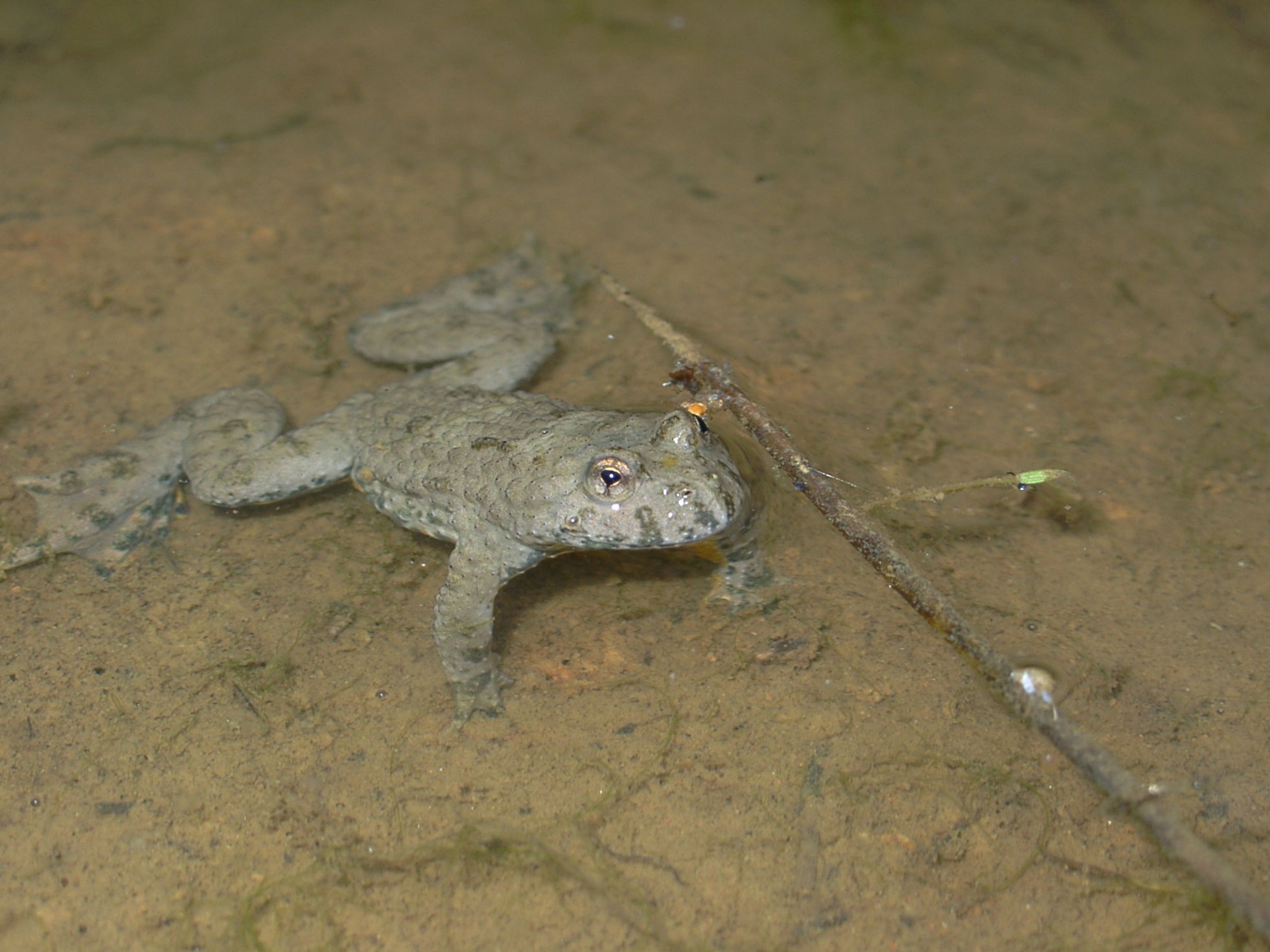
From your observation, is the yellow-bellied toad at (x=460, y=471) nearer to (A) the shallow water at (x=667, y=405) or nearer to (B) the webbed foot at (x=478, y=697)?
(B) the webbed foot at (x=478, y=697)

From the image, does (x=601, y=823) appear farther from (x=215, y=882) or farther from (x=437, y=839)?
(x=215, y=882)

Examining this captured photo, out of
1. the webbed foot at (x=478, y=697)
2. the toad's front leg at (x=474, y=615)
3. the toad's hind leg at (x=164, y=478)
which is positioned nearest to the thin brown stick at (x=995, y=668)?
the toad's front leg at (x=474, y=615)

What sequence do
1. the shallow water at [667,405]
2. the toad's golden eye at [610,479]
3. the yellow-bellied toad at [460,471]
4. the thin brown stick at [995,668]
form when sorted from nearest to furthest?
the thin brown stick at [995,668] → the shallow water at [667,405] → the toad's golden eye at [610,479] → the yellow-bellied toad at [460,471]

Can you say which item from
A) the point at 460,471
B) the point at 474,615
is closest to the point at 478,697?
the point at 474,615

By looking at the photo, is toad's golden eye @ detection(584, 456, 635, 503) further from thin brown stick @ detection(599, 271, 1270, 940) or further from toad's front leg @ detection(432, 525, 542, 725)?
thin brown stick @ detection(599, 271, 1270, 940)

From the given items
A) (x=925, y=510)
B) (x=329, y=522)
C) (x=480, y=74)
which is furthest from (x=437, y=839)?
(x=480, y=74)

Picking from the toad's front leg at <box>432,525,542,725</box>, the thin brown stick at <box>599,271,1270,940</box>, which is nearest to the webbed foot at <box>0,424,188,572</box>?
the toad's front leg at <box>432,525,542,725</box>

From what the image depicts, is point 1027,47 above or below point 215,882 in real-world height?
above
